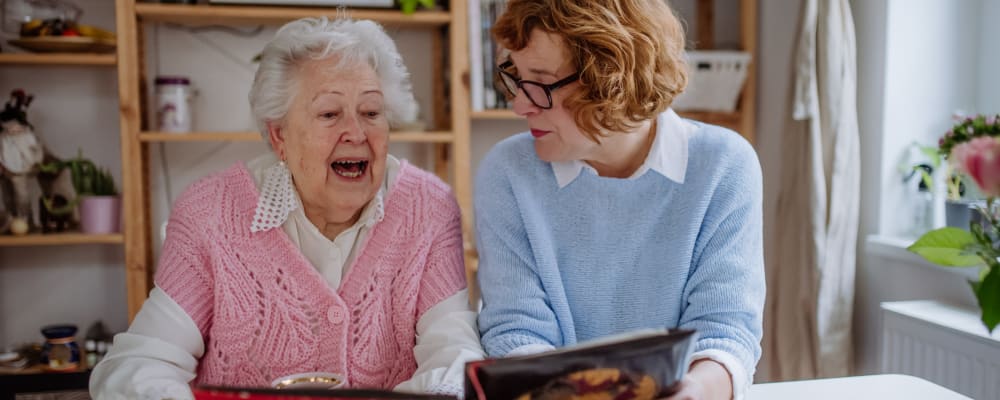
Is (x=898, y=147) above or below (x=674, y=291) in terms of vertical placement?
above

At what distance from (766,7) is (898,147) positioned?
76 cm

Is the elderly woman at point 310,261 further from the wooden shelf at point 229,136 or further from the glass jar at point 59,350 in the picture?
the glass jar at point 59,350

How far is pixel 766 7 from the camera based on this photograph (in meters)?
2.65

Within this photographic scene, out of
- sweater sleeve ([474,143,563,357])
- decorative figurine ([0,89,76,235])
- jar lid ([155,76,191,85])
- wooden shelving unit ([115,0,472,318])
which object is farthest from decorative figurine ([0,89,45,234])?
sweater sleeve ([474,143,563,357])

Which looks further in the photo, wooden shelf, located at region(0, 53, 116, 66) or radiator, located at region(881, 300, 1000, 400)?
wooden shelf, located at region(0, 53, 116, 66)

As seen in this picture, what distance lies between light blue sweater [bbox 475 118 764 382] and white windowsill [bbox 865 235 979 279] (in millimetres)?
876

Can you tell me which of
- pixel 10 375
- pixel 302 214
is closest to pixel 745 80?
pixel 302 214

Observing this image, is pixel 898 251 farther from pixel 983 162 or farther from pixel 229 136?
pixel 229 136

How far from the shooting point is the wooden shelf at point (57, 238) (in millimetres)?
2262

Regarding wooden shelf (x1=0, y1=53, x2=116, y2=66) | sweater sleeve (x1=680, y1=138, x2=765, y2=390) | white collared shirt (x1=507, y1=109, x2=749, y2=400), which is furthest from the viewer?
wooden shelf (x1=0, y1=53, x2=116, y2=66)

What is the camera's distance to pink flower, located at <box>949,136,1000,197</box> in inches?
31.6

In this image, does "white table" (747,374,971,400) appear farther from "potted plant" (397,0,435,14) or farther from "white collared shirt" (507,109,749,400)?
"potted plant" (397,0,435,14)

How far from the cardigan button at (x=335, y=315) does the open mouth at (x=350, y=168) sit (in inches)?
9.1

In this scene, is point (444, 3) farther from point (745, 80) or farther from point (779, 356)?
point (779, 356)
